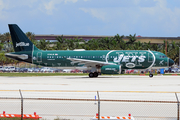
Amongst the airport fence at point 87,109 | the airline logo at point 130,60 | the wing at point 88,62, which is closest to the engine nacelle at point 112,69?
the wing at point 88,62

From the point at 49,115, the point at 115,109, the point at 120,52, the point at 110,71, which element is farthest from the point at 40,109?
the point at 120,52

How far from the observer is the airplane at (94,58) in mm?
43906

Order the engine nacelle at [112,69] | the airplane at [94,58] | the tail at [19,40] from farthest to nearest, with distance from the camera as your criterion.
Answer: the tail at [19,40] < the airplane at [94,58] < the engine nacelle at [112,69]

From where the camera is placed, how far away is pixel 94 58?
45281 mm

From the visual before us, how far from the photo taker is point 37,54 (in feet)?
154

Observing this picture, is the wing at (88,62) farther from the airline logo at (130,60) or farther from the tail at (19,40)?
the tail at (19,40)

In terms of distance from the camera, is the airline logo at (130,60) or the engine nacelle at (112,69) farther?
the airline logo at (130,60)

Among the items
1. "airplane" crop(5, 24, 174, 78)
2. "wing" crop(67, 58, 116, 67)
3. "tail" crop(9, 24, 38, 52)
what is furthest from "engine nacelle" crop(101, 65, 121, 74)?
"tail" crop(9, 24, 38, 52)

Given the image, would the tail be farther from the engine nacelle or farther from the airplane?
the engine nacelle

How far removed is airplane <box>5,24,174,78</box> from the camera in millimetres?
43906

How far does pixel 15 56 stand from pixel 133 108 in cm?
3492

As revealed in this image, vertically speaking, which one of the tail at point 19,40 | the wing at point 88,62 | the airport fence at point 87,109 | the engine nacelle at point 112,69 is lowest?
the airport fence at point 87,109

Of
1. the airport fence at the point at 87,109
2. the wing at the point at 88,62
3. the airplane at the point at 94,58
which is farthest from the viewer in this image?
the airplane at the point at 94,58

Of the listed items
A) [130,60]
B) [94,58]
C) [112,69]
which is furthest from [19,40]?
[130,60]
